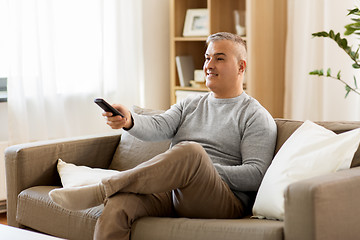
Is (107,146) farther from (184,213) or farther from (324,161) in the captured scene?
(324,161)

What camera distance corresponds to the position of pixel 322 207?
5.98ft

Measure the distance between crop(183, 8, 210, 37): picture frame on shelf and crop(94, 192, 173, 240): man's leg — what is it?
225 cm

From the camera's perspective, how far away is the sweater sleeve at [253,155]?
7.69 ft

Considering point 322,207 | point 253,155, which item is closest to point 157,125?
point 253,155

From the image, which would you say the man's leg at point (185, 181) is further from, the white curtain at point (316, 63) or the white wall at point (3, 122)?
the white wall at point (3, 122)

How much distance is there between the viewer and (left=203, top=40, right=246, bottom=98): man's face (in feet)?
8.51

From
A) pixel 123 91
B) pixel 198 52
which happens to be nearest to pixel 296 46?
pixel 198 52

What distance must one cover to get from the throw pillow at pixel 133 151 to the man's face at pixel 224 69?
410 millimetres

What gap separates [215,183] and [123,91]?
219 cm

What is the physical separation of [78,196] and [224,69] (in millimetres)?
848

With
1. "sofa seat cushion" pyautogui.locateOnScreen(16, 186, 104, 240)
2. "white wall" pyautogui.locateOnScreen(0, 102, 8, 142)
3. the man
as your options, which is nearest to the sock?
the man

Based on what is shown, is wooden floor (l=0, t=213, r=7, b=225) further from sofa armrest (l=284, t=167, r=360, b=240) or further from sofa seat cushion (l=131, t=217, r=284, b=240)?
sofa armrest (l=284, t=167, r=360, b=240)

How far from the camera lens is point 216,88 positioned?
8.55ft

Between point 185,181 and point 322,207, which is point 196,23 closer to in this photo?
Result: point 185,181
